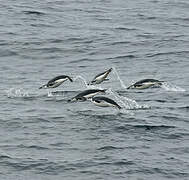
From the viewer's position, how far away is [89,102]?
2297 cm

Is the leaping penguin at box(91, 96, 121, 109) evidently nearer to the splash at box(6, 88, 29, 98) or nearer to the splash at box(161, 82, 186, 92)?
the splash at box(6, 88, 29, 98)

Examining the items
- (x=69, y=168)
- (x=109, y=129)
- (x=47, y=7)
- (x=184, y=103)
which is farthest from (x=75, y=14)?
(x=69, y=168)

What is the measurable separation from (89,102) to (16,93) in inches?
97.8

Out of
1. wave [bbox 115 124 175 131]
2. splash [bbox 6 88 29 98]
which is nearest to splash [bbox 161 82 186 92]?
wave [bbox 115 124 175 131]

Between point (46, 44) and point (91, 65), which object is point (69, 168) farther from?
point (46, 44)

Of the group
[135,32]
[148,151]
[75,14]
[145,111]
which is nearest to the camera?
[148,151]

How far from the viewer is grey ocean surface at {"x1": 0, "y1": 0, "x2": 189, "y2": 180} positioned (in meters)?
17.3

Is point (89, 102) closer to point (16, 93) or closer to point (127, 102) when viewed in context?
point (127, 102)

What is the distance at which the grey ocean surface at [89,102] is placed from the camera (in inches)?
683

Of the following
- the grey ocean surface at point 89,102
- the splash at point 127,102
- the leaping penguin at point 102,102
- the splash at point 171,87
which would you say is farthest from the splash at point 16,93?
the splash at point 171,87

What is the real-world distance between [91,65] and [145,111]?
6.68 m

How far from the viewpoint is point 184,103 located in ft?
73.6

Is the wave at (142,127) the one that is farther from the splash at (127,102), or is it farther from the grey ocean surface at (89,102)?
the splash at (127,102)

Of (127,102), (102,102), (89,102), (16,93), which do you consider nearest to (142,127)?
(102,102)
